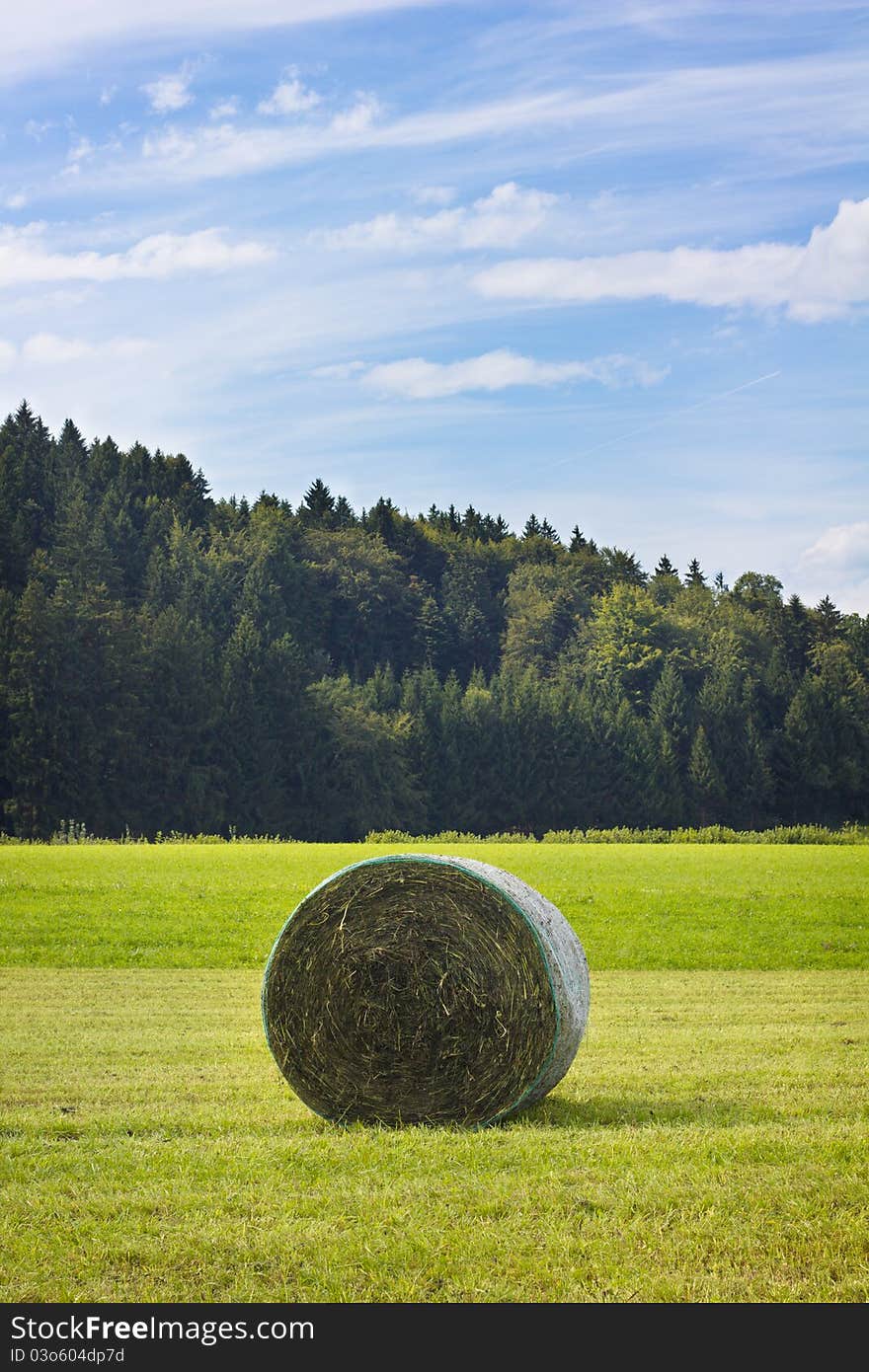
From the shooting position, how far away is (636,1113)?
9.01 metres

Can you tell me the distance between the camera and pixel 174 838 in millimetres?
45562

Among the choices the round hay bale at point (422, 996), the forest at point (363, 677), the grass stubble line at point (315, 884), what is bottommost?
the grass stubble line at point (315, 884)

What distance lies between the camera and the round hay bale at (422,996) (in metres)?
8.83

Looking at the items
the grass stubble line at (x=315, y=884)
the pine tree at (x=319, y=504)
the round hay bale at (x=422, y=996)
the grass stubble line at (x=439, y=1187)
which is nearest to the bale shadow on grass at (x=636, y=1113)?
the grass stubble line at (x=439, y=1187)

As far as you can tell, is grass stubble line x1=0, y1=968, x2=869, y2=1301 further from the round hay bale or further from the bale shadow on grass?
the round hay bale

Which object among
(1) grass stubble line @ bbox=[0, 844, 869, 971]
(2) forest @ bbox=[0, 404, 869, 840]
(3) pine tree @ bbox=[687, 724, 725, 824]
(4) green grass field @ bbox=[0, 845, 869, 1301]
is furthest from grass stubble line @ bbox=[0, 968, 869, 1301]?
(3) pine tree @ bbox=[687, 724, 725, 824]

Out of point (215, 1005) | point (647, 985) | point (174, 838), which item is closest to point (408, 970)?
point (215, 1005)

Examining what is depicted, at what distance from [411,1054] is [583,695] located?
69777 mm

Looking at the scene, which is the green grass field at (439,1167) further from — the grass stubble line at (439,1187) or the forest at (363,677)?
the forest at (363,677)

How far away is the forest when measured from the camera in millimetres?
62031

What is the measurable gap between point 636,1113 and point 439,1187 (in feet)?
7.76

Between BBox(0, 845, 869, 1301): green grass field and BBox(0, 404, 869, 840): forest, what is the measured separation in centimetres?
4590

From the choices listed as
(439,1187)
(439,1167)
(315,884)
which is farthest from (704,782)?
(439,1187)

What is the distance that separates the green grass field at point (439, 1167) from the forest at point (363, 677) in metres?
45.9
